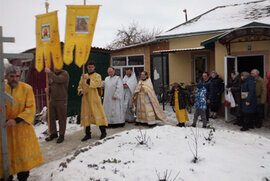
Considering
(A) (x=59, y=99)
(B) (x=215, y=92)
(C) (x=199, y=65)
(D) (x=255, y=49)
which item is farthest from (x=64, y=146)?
(C) (x=199, y=65)

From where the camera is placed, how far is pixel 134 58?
47.1 feet

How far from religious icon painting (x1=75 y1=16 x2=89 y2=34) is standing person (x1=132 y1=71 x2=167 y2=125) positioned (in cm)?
262

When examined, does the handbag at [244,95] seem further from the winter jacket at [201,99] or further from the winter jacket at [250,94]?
the winter jacket at [201,99]

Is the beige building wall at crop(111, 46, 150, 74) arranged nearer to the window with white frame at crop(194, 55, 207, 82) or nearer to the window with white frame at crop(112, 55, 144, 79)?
the window with white frame at crop(112, 55, 144, 79)

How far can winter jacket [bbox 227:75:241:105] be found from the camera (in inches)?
293

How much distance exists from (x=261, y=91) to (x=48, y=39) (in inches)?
228

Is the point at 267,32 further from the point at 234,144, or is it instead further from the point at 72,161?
the point at 72,161

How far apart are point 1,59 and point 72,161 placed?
1.98m

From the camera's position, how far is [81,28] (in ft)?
18.2

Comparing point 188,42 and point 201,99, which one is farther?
point 188,42

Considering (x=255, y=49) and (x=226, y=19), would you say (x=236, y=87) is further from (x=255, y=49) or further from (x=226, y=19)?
(x=226, y=19)

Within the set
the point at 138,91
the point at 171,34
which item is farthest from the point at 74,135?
the point at 171,34

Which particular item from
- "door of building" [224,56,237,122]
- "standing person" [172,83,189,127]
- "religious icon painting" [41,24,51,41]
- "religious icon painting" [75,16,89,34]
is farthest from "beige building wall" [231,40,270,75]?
"religious icon painting" [41,24,51,41]

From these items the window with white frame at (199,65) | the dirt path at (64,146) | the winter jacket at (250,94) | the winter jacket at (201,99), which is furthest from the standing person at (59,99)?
the window with white frame at (199,65)
